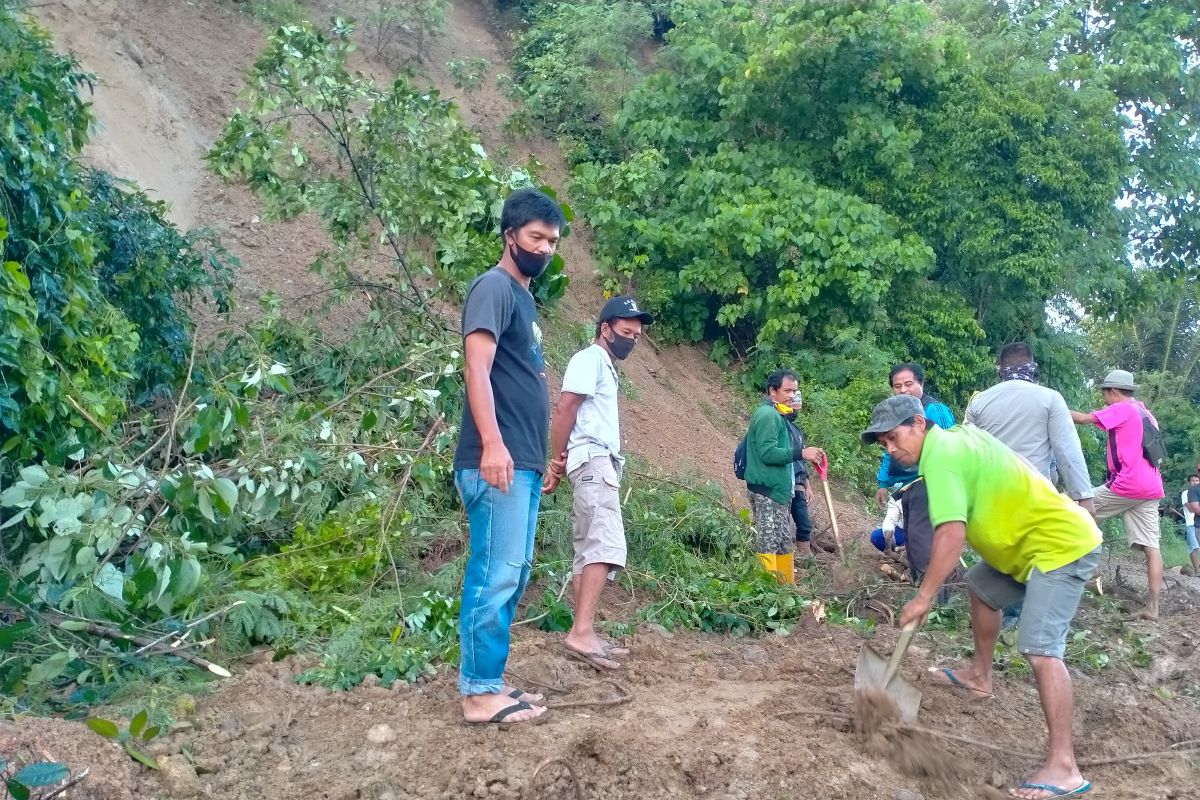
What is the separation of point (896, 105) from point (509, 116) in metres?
4.97

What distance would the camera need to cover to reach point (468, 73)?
14.0m

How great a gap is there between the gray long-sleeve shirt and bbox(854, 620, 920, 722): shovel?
228 centimetres

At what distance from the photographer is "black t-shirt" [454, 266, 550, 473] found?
12.7ft

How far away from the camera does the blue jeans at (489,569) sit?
390 cm

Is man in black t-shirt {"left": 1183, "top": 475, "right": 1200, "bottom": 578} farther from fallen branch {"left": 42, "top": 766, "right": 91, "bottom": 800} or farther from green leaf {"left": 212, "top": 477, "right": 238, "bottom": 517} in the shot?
fallen branch {"left": 42, "top": 766, "right": 91, "bottom": 800}

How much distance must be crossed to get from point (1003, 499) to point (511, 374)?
1.96m

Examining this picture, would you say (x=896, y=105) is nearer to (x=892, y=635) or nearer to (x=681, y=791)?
(x=892, y=635)

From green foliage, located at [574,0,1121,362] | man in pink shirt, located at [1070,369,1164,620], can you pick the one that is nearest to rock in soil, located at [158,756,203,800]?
man in pink shirt, located at [1070,369,1164,620]

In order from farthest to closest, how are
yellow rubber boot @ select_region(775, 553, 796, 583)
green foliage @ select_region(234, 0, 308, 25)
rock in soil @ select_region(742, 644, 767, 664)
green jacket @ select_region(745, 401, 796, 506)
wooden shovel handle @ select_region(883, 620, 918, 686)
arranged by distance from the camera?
green foliage @ select_region(234, 0, 308, 25)
yellow rubber boot @ select_region(775, 553, 796, 583)
green jacket @ select_region(745, 401, 796, 506)
rock in soil @ select_region(742, 644, 767, 664)
wooden shovel handle @ select_region(883, 620, 918, 686)

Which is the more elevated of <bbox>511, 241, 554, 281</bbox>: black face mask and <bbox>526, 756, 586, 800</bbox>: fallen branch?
<bbox>511, 241, 554, 281</bbox>: black face mask

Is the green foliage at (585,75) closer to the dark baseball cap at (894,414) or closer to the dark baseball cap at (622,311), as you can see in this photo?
the dark baseball cap at (622,311)

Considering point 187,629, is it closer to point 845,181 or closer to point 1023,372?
point 1023,372

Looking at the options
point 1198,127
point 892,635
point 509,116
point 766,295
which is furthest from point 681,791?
point 1198,127

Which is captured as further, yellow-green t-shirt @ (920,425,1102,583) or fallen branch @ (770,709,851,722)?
fallen branch @ (770,709,851,722)
